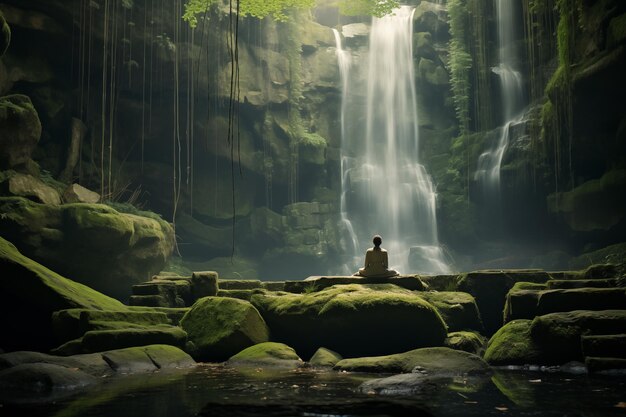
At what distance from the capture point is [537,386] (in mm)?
7047

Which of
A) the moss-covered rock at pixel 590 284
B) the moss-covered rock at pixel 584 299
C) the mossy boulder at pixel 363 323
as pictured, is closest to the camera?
the moss-covered rock at pixel 584 299

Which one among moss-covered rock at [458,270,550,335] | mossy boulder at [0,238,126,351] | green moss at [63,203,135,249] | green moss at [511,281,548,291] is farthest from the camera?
green moss at [63,203,135,249]

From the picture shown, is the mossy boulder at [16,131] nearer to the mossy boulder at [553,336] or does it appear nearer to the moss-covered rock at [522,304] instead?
the moss-covered rock at [522,304]

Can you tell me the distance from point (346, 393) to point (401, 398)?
29.7 inches

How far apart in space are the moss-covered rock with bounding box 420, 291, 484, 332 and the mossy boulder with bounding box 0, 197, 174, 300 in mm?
10751

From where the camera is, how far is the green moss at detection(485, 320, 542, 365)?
30.1ft

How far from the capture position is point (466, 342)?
10383 millimetres

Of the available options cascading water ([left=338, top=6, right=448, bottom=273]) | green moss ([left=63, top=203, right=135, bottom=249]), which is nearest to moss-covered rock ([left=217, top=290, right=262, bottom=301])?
green moss ([left=63, top=203, right=135, bottom=249])

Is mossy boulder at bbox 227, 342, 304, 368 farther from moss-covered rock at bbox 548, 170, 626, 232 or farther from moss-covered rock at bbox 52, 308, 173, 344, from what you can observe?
moss-covered rock at bbox 548, 170, 626, 232

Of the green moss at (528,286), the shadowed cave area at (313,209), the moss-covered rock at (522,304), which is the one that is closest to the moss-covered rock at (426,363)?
the shadowed cave area at (313,209)

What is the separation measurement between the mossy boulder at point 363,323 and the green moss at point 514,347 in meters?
1.01

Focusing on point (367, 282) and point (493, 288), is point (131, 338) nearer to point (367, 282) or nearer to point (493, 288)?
point (367, 282)

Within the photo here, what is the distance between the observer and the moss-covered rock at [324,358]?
9635 millimetres

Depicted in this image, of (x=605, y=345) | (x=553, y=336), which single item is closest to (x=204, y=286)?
(x=553, y=336)
